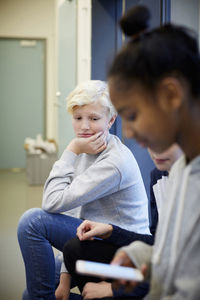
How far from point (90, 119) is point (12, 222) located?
78.5 inches

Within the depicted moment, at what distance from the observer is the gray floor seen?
2.11 metres

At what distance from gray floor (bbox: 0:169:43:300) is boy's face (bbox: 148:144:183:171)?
1.13 m

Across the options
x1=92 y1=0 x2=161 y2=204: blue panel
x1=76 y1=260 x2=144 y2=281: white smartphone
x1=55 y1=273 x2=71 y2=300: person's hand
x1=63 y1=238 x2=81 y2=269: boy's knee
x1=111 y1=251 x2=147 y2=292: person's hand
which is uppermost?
x1=92 y1=0 x2=161 y2=204: blue panel

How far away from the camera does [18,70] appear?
6.78 metres

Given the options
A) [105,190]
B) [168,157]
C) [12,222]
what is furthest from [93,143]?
[12,222]

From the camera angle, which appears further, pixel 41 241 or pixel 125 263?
pixel 41 241

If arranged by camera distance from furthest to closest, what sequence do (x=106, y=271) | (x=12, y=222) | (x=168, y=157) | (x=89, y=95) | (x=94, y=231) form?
(x=12, y=222) → (x=89, y=95) → (x=94, y=231) → (x=168, y=157) → (x=106, y=271)

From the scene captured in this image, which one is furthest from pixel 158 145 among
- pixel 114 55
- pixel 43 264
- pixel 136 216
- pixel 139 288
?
pixel 43 264

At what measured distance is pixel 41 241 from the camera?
156 centimetres

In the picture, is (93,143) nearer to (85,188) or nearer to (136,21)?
(85,188)

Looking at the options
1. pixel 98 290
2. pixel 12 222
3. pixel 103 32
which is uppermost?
pixel 103 32

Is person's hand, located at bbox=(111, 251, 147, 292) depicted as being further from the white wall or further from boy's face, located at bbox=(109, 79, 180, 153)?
the white wall

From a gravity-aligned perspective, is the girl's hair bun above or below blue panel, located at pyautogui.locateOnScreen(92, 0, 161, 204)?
below

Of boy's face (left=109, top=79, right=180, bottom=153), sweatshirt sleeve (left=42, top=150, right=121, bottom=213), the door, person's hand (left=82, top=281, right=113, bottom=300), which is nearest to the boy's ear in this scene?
boy's face (left=109, top=79, right=180, bottom=153)
